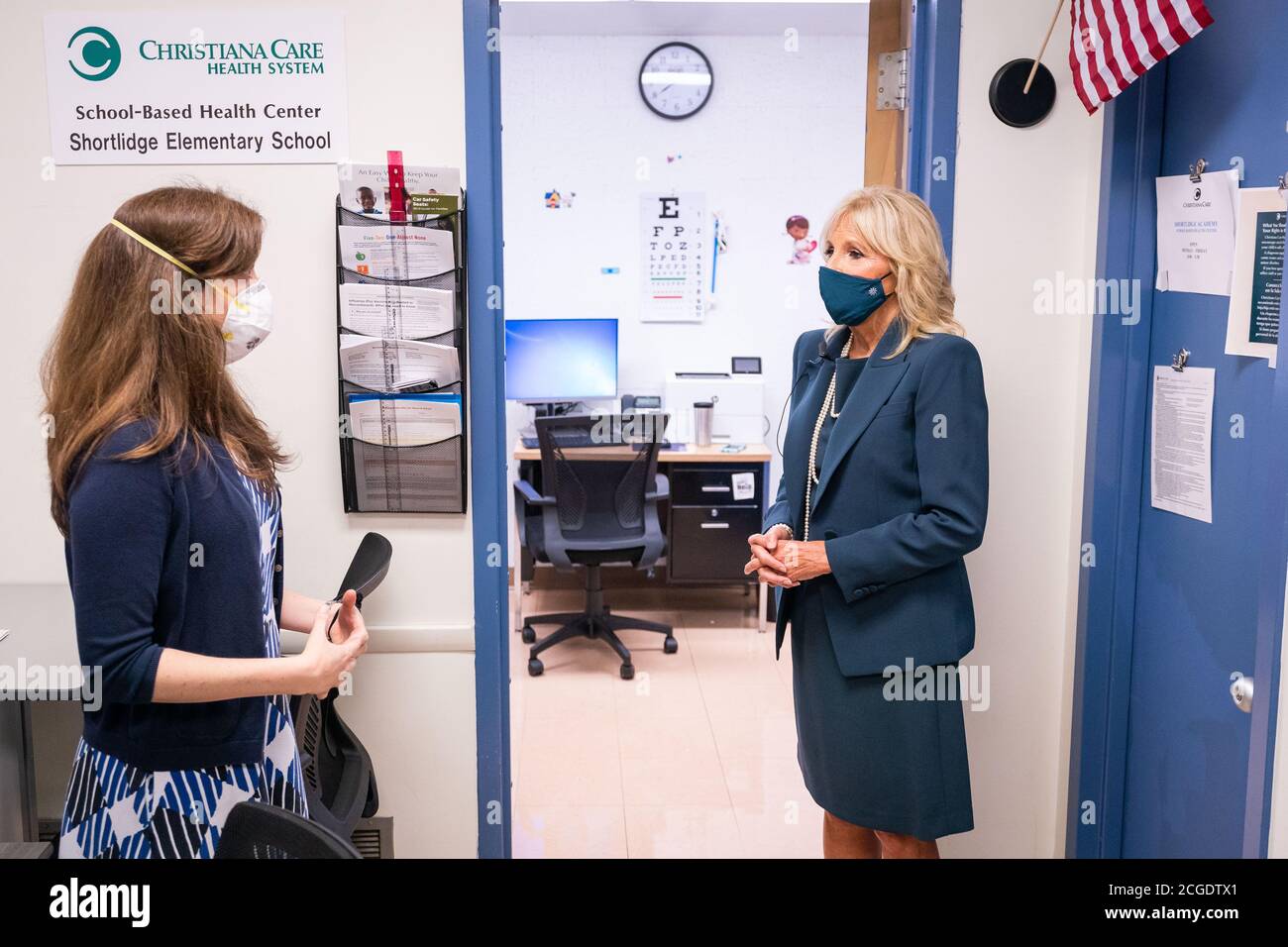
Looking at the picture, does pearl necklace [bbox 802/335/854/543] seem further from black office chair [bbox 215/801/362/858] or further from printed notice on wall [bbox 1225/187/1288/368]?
black office chair [bbox 215/801/362/858]

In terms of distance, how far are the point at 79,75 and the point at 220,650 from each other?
1410 mm

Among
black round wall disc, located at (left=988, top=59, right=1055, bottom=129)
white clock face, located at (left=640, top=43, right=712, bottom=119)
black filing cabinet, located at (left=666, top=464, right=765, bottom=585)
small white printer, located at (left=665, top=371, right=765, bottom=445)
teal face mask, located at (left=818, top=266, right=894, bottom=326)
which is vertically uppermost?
white clock face, located at (left=640, top=43, right=712, bottom=119)

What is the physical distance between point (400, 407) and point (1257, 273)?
159cm

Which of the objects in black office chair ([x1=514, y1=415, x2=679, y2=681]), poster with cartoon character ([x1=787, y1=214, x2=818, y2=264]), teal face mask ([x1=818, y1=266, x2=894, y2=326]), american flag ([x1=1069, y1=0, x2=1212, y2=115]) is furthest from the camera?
poster with cartoon character ([x1=787, y1=214, x2=818, y2=264])

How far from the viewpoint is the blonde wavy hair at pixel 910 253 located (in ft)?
6.04

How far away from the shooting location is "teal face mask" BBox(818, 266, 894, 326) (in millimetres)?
1875

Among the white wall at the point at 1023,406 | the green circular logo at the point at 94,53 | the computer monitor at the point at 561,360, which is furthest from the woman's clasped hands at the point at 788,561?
the computer monitor at the point at 561,360

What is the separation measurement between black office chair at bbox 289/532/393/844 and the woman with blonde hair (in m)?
0.70

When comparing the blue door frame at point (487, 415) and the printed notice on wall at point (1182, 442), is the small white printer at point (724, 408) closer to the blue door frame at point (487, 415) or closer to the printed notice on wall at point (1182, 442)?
the blue door frame at point (487, 415)

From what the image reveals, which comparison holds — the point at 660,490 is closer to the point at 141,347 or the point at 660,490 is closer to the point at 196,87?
the point at 196,87

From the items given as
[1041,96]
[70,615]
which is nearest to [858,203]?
[1041,96]

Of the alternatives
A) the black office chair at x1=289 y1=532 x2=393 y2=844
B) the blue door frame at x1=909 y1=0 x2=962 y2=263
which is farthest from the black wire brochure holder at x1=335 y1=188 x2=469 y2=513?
the blue door frame at x1=909 y1=0 x2=962 y2=263

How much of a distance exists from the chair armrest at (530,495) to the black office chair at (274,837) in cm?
336

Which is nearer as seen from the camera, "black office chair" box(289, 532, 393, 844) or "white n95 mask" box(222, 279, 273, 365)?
"white n95 mask" box(222, 279, 273, 365)
